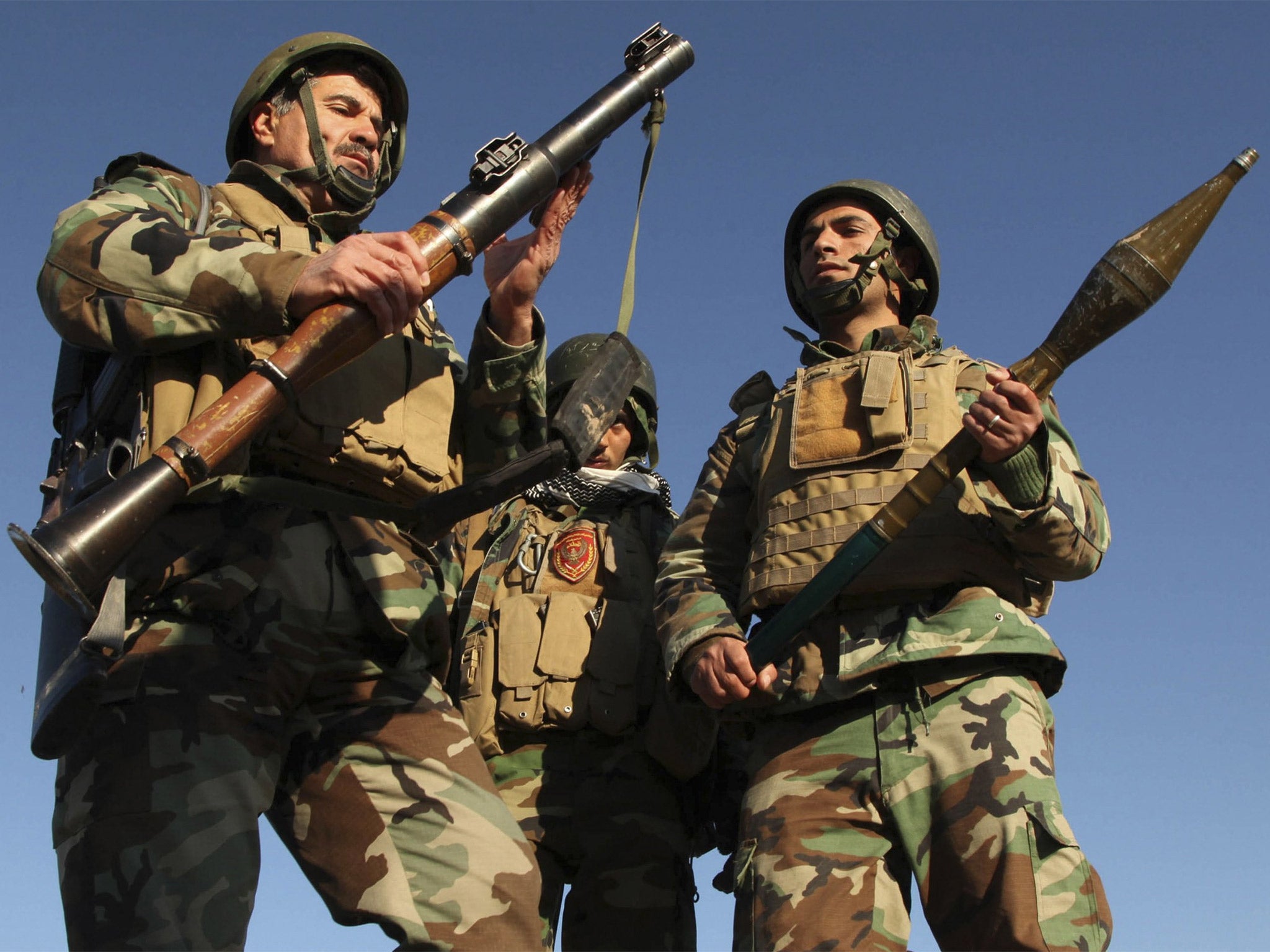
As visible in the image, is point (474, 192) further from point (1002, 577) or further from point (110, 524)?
point (1002, 577)

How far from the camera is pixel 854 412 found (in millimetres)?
5527

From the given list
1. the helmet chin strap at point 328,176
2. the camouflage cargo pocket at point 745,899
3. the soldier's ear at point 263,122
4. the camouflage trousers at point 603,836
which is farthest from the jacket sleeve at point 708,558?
the soldier's ear at point 263,122

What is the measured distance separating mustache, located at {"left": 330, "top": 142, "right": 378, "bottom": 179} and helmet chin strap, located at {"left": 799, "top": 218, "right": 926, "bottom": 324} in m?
2.04

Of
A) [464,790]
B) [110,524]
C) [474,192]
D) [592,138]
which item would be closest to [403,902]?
[464,790]

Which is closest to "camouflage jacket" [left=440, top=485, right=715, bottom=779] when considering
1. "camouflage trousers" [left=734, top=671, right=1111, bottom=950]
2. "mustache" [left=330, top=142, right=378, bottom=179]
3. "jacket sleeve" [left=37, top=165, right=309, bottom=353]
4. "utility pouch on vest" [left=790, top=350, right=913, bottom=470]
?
"camouflage trousers" [left=734, top=671, right=1111, bottom=950]

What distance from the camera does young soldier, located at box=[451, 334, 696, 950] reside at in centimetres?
602

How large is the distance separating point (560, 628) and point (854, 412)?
5.66 ft

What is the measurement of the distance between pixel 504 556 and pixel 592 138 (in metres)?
2.44

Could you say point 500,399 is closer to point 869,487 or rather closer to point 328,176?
point 328,176

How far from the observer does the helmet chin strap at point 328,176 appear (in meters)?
4.92

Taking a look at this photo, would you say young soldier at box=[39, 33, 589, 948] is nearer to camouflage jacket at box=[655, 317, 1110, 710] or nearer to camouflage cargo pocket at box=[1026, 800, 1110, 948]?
camouflage jacket at box=[655, 317, 1110, 710]

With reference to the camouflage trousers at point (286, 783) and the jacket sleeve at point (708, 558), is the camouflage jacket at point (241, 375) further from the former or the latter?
the jacket sleeve at point (708, 558)

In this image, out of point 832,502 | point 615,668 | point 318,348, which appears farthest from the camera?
point 615,668

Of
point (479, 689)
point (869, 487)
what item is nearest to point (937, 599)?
point (869, 487)
